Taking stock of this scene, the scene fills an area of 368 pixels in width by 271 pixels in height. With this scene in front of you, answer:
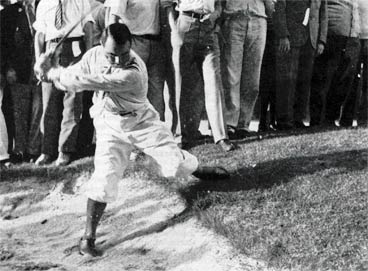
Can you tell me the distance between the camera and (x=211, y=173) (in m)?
7.29

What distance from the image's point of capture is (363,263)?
5.62 meters

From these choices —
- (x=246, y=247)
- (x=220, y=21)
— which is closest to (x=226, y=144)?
(x=220, y=21)

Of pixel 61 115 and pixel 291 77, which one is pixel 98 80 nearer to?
pixel 61 115

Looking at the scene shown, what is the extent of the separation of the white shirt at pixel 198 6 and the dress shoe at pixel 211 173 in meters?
1.93

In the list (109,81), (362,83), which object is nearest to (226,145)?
(109,81)

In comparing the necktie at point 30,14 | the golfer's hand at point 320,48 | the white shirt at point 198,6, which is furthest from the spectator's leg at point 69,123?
the golfer's hand at point 320,48

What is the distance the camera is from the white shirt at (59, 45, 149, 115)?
6.40 metres

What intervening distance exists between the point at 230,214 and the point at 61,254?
5.50 ft

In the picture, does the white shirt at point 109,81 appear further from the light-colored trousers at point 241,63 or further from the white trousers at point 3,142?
the white trousers at point 3,142

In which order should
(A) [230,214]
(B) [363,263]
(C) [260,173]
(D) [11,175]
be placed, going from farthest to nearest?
(D) [11,175] → (C) [260,173] → (A) [230,214] → (B) [363,263]

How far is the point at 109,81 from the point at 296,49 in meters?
3.99

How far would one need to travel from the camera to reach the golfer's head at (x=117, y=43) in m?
6.31

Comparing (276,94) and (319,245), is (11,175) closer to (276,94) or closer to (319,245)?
(276,94)

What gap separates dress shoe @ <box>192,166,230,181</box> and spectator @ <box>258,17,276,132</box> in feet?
8.47
